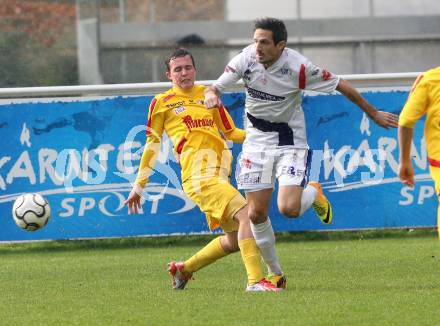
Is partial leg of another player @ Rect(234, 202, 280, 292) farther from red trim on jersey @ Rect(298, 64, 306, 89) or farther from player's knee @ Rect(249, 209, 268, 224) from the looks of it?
red trim on jersey @ Rect(298, 64, 306, 89)

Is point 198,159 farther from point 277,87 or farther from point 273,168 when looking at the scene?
point 277,87

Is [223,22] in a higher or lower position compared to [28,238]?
higher

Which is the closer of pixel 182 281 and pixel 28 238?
pixel 182 281

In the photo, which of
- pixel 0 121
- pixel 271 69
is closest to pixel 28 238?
pixel 0 121

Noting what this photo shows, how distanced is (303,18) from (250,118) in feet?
35.6

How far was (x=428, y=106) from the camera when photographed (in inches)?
283

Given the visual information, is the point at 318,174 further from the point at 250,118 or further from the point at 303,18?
the point at 303,18

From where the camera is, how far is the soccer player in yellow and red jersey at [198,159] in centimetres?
895

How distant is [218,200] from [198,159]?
0.46 meters

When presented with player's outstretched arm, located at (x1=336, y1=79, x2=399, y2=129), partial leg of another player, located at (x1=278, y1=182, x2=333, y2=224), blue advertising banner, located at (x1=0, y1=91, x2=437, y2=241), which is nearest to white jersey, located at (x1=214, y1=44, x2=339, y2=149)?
player's outstretched arm, located at (x1=336, y1=79, x2=399, y2=129)

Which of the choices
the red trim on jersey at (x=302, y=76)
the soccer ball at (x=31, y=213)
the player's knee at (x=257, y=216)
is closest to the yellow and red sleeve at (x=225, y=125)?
the player's knee at (x=257, y=216)

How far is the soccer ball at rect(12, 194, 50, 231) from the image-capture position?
36.6 ft

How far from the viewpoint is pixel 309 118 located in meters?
12.6

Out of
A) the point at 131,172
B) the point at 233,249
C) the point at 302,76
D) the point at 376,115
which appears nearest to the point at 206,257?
the point at 233,249
